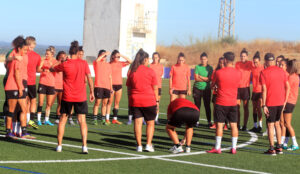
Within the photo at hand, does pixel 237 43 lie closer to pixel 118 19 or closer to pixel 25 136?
pixel 118 19

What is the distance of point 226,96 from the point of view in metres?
10.0

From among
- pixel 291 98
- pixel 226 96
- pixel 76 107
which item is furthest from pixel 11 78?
pixel 291 98

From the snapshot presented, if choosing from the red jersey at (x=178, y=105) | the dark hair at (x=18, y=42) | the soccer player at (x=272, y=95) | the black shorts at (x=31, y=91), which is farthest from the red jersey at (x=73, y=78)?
the soccer player at (x=272, y=95)

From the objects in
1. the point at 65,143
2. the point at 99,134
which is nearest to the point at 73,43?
the point at 65,143

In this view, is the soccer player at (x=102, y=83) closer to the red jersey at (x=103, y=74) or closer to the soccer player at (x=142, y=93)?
the red jersey at (x=103, y=74)

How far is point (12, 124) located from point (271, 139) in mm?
5418

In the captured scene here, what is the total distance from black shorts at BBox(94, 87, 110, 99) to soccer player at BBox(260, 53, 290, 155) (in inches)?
209

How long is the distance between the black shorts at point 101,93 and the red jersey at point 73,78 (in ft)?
14.7

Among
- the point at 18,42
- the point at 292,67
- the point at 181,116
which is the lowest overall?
the point at 181,116

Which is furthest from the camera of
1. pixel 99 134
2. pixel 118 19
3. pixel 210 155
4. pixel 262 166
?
pixel 118 19

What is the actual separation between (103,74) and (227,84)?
4975 mm

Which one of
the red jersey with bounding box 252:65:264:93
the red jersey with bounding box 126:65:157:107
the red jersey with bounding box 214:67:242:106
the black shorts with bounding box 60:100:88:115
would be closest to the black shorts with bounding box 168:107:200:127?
the red jersey with bounding box 126:65:157:107

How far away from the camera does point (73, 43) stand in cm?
1009

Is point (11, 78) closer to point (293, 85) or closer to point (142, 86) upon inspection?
point (142, 86)
